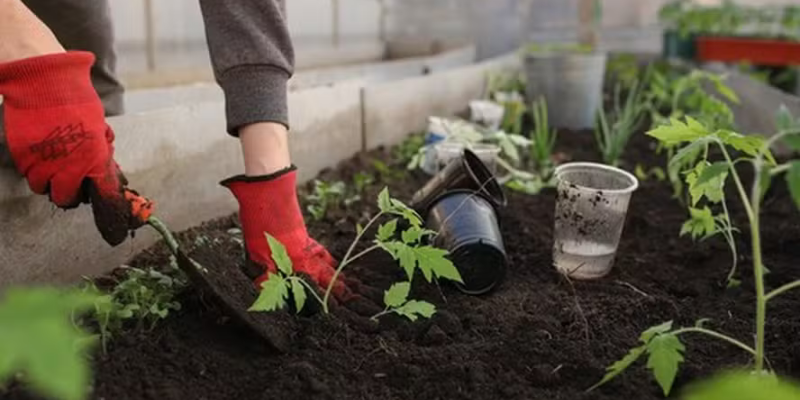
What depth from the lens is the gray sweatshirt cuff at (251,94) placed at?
147 cm

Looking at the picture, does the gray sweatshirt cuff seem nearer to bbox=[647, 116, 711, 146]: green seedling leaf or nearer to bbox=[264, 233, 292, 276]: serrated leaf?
bbox=[264, 233, 292, 276]: serrated leaf

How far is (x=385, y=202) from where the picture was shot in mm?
1295

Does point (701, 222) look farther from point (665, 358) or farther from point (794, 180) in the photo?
point (794, 180)

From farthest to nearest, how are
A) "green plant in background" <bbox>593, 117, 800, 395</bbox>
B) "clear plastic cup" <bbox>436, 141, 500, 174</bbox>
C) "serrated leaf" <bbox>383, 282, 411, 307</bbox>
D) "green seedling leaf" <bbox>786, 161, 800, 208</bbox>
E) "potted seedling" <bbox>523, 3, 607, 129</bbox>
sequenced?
"potted seedling" <bbox>523, 3, 607, 129</bbox>, "clear plastic cup" <bbox>436, 141, 500, 174</bbox>, "serrated leaf" <bbox>383, 282, 411, 307</bbox>, "green plant in background" <bbox>593, 117, 800, 395</bbox>, "green seedling leaf" <bbox>786, 161, 800, 208</bbox>

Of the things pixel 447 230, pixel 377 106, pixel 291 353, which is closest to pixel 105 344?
pixel 291 353

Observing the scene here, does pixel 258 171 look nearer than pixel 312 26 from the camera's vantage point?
Yes

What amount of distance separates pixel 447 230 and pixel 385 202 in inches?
13.6

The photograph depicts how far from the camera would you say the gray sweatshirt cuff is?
147 centimetres

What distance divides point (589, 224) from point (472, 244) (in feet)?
0.96

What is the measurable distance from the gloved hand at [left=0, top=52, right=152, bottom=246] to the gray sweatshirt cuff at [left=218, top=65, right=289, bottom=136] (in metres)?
0.27

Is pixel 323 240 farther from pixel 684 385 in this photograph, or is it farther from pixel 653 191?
pixel 653 191

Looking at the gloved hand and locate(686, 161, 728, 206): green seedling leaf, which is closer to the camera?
locate(686, 161, 728, 206): green seedling leaf

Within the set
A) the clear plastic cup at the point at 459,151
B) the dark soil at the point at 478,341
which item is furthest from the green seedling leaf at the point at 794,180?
the clear plastic cup at the point at 459,151

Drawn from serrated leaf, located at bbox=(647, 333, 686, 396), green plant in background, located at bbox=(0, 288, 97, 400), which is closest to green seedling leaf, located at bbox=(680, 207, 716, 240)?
serrated leaf, located at bbox=(647, 333, 686, 396)
